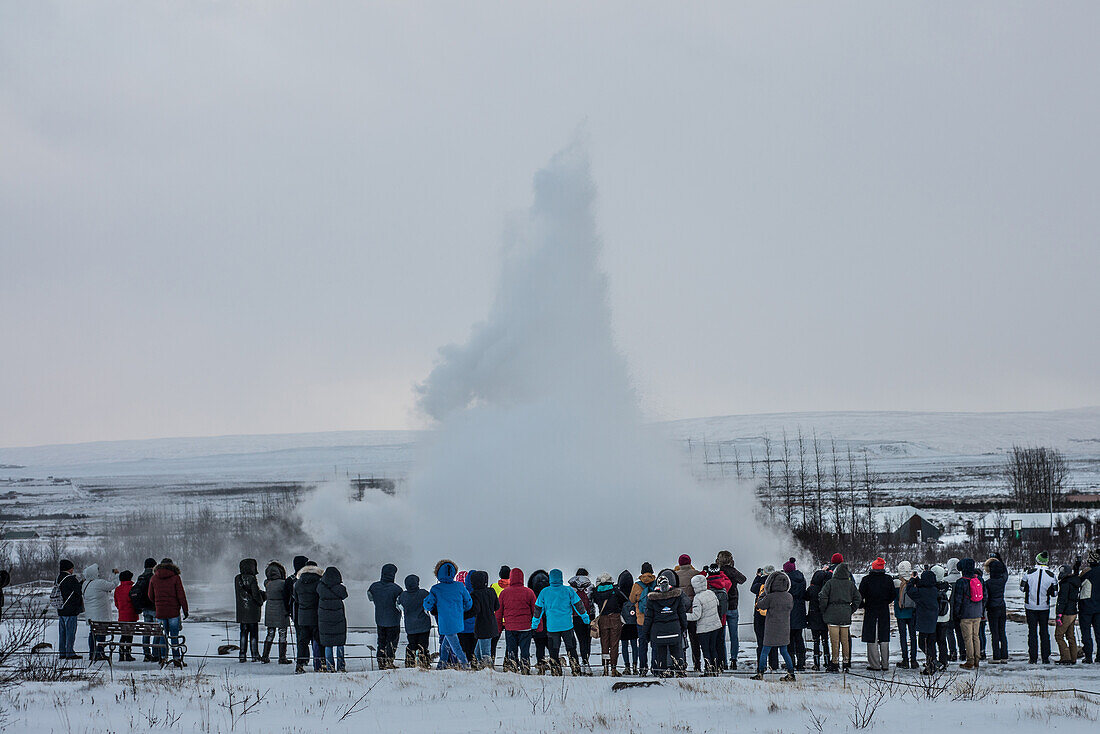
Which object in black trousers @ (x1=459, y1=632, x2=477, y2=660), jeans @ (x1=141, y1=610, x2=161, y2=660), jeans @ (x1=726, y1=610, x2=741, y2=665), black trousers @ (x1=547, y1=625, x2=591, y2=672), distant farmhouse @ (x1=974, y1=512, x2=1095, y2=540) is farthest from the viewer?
distant farmhouse @ (x1=974, y1=512, x2=1095, y2=540)

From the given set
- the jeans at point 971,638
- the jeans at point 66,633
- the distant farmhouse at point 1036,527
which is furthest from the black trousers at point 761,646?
the distant farmhouse at point 1036,527

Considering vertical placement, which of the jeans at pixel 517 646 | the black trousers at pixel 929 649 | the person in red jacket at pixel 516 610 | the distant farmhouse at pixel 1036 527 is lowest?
the distant farmhouse at pixel 1036 527

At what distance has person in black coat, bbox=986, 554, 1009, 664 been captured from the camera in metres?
15.5

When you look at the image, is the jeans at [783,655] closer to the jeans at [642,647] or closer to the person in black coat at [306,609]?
the jeans at [642,647]

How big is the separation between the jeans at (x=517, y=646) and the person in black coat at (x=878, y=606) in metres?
5.21

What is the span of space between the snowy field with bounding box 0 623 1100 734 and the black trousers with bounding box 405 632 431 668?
3.03ft

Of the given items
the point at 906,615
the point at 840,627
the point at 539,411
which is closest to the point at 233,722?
the point at 840,627

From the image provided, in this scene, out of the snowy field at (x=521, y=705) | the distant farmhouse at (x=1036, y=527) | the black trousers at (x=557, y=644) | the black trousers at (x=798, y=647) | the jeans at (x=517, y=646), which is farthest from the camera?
the distant farmhouse at (x=1036, y=527)

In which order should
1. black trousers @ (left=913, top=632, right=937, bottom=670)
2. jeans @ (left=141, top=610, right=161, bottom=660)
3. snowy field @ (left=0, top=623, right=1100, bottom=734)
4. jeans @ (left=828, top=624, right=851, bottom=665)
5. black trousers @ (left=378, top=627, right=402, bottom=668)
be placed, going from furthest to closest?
jeans @ (left=141, top=610, right=161, bottom=660)
jeans @ (left=828, top=624, right=851, bottom=665)
black trousers @ (left=913, top=632, right=937, bottom=670)
black trousers @ (left=378, top=627, right=402, bottom=668)
snowy field @ (left=0, top=623, right=1100, bottom=734)

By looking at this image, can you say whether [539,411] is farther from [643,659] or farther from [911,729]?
[911,729]

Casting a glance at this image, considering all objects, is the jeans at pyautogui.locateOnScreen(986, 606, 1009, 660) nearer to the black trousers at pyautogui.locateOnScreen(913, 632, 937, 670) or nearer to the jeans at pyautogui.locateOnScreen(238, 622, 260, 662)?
the black trousers at pyautogui.locateOnScreen(913, 632, 937, 670)

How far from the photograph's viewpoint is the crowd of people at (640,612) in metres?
14.0

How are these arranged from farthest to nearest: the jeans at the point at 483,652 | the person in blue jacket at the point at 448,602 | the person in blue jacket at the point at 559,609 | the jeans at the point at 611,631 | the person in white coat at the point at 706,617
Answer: the jeans at the point at 611,631 < the jeans at the point at 483,652 < the person in blue jacket at the point at 559,609 < the person in white coat at the point at 706,617 < the person in blue jacket at the point at 448,602

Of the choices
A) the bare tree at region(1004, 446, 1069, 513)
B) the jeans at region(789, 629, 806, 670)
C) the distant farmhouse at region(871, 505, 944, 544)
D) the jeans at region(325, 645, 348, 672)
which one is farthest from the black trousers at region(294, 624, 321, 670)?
the bare tree at region(1004, 446, 1069, 513)
